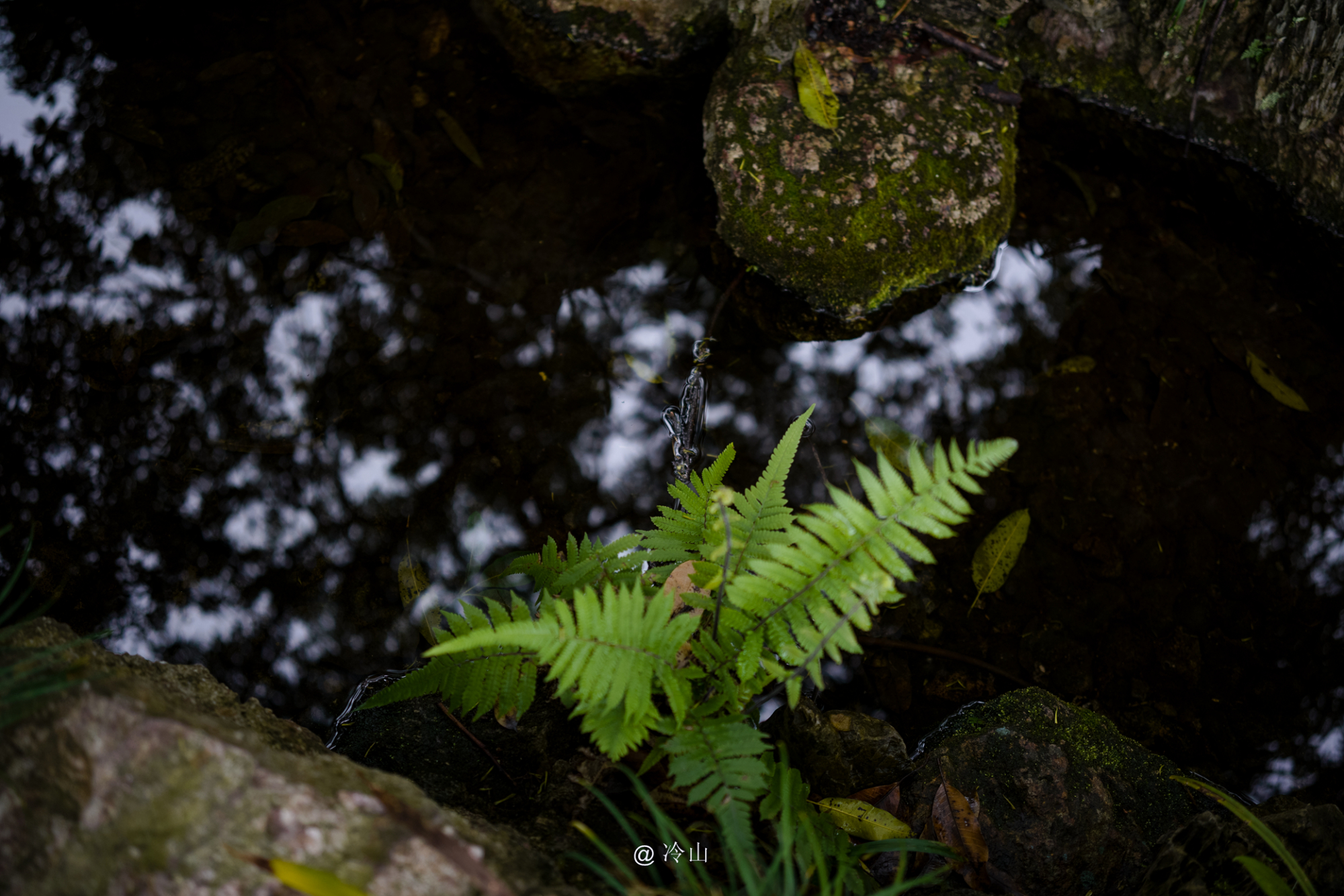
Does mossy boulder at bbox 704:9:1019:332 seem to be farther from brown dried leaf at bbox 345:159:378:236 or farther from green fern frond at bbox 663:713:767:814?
green fern frond at bbox 663:713:767:814

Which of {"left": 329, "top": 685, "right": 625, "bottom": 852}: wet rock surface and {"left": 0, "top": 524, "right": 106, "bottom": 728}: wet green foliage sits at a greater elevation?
{"left": 0, "top": 524, "right": 106, "bottom": 728}: wet green foliage

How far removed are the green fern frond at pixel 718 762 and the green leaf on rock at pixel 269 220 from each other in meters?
3.01

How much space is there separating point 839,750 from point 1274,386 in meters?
2.76

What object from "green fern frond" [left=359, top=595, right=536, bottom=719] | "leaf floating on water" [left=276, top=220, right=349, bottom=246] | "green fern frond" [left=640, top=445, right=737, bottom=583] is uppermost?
"leaf floating on water" [left=276, top=220, right=349, bottom=246]

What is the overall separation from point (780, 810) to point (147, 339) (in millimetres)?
3137

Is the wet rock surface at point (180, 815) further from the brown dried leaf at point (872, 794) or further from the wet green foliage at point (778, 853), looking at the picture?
the brown dried leaf at point (872, 794)

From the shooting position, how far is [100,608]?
8.76 ft

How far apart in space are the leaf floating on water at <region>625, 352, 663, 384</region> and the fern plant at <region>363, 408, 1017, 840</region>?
1.27 metres

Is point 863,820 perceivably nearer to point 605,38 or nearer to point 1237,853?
point 1237,853

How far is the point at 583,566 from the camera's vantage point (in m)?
2.11

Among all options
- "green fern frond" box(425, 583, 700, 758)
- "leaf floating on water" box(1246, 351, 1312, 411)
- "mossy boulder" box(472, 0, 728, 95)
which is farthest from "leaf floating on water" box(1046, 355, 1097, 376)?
"green fern frond" box(425, 583, 700, 758)

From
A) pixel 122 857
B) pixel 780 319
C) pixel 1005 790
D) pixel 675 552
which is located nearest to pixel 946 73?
pixel 780 319

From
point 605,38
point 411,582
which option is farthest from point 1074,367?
point 411,582

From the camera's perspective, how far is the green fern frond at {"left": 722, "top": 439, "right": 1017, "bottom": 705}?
62.9 inches
